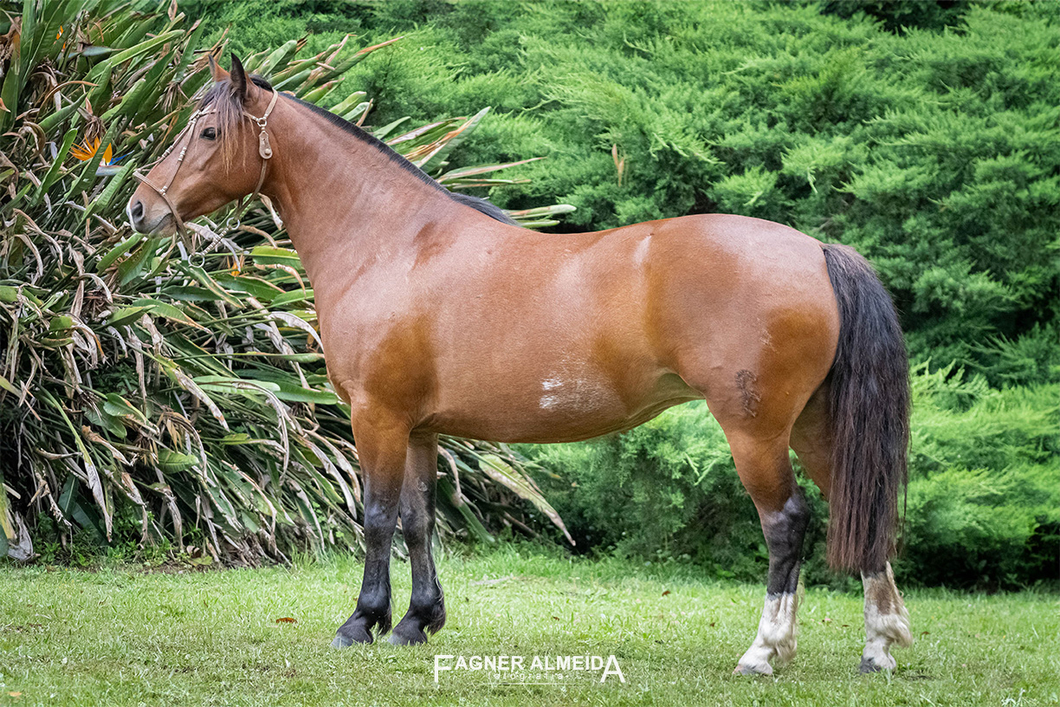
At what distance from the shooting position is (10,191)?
5359 mm

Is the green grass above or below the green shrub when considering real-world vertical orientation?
below

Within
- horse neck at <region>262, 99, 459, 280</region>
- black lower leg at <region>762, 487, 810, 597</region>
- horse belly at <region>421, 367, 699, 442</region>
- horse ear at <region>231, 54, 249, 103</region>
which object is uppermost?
horse ear at <region>231, 54, 249, 103</region>

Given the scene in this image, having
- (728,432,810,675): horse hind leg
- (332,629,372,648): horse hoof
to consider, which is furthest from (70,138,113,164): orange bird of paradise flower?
(728,432,810,675): horse hind leg

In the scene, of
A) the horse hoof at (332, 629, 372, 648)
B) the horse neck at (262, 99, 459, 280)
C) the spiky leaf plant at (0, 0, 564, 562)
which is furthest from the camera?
the spiky leaf plant at (0, 0, 564, 562)

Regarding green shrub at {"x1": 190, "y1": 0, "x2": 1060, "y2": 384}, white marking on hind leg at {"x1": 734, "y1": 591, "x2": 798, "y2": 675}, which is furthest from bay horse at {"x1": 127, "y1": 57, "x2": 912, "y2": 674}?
green shrub at {"x1": 190, "y1": 0, "x2": 1060, "y2": 384}

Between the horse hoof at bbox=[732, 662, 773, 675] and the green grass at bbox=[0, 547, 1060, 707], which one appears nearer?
the green grass at bbox=[0, 547, 1060, 707]

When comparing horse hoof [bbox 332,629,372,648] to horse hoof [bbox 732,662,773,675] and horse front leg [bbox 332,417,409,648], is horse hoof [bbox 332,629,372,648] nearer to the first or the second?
horse front leg [bbox 332,417,409,648]

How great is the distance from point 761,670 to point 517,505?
162 inches

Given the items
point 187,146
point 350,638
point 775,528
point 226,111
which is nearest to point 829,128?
point 775,528

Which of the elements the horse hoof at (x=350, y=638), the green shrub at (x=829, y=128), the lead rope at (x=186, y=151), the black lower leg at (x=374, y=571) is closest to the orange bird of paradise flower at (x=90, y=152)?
the lead rope at (x=186, y=151)

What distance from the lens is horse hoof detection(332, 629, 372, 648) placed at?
3.49 meters

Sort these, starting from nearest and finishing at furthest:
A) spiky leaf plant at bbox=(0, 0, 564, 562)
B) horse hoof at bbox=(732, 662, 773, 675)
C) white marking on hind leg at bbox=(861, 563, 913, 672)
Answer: horse hoof at bbox=(732, 662, 773, 675) < white marking on hind leg at bbox=(861, 563, 913, 672) < spiky leaf plant at bbox=(0, 0, 564, 562)

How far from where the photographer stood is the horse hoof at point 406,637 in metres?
3.60

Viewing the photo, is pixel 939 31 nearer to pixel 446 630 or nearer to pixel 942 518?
pixel 942 518
